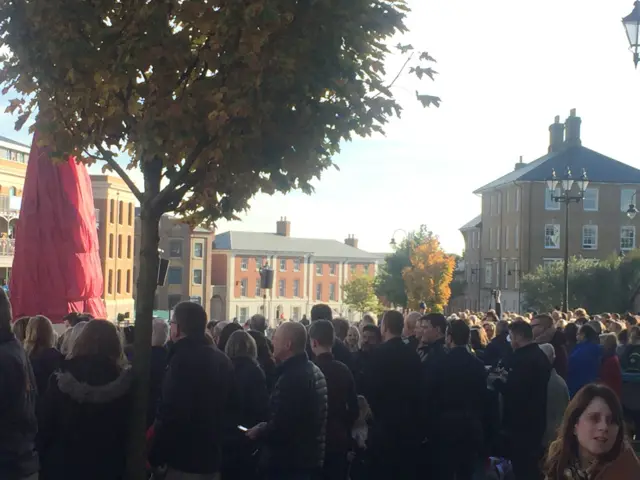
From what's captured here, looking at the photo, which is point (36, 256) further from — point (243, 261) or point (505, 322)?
point (243, 261)

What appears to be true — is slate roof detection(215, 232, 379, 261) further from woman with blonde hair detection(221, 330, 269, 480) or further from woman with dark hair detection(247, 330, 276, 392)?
woman with blonde hair detection(221, 330, 269, 480)

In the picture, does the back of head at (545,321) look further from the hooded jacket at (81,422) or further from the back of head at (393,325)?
the hooded jacket at (81,422)

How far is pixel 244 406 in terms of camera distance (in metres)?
7.39

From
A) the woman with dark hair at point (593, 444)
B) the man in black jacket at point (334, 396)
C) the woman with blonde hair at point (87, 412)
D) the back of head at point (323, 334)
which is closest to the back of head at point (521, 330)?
the man in black jacket at point (334, 396)

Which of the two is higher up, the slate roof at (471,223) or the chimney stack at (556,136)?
the chimney stack at (556,136)

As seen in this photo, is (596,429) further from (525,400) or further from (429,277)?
(429,277)

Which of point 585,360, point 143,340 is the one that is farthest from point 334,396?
point 585,360

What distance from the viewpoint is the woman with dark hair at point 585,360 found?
11.2 metres

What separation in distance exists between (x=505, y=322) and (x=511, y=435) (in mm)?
4476

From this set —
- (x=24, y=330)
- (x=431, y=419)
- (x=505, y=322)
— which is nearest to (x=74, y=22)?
(x=24, y=330)

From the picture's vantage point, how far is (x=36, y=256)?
12.5 m

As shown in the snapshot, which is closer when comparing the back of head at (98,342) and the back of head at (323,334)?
the back of head at (98,342)

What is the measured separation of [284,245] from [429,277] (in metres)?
41.3

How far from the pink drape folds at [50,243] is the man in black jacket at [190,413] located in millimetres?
6880
